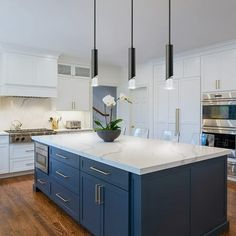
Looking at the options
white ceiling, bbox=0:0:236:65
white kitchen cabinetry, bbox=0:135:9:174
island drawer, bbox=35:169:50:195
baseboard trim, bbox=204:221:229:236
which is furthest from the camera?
white kitchen cabinetry, bbox=0:135:9:174

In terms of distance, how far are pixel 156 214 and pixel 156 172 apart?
329 millimetres

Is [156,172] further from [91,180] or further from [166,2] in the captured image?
[166,2]

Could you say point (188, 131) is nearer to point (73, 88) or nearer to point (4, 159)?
point (73, 88)

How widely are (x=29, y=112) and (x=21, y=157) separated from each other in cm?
117

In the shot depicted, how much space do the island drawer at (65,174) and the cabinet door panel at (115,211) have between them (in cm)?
58

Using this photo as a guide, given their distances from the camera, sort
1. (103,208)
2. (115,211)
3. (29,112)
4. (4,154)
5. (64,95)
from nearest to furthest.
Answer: (115,211) < (103,208) < (4,154) < (29,112) < (64,95)

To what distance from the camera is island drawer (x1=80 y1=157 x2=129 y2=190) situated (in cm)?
183

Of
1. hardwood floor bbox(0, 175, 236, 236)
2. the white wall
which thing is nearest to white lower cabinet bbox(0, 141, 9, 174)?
hardwood floor bbox(0, 175, 236, 236)

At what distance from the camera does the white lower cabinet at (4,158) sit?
14.6 feet

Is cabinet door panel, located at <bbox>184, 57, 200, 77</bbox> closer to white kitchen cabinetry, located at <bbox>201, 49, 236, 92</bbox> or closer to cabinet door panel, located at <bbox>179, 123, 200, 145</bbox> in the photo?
white kitchen cabinetry, located at <bbox>201, 49, 236, 92</bbox>

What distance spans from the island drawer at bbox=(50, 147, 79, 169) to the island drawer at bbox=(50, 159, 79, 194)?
52mm

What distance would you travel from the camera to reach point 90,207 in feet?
7.44

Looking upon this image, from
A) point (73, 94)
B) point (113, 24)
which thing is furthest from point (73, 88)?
point (113, 24)

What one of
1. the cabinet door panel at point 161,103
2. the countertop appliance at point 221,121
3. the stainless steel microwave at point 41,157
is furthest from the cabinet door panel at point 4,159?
the countertop appliance at point 221,121
